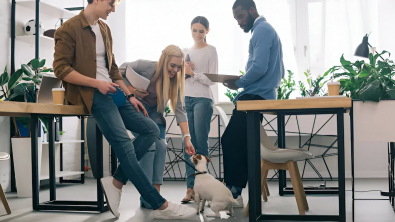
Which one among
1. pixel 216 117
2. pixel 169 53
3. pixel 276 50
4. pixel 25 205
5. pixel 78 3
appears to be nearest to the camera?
pixel 276 50

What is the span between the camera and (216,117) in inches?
170

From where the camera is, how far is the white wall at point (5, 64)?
3.78 m

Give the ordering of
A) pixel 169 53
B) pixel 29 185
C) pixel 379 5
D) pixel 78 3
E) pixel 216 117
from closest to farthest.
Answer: pixel 169 53 < pixel 29 185 < pixel 216 117 < pixel 379 5 < pixel 78 3

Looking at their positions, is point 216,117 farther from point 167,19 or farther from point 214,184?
point 214,184

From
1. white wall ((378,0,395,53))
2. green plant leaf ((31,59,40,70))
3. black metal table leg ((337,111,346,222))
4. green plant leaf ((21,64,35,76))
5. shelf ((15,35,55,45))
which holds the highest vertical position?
white wall ((378,0,395,53))

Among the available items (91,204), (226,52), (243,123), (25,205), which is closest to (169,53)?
(243,123)

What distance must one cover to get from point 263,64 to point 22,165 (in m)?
2.24

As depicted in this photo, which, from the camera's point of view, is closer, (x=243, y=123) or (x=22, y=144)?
(x=243, y=123)

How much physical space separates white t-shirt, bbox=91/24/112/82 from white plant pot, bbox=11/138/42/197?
59.9 inches

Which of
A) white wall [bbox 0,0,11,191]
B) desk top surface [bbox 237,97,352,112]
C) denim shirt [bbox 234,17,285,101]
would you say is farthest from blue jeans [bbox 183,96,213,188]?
white wall [bbox 0,0,11,191]

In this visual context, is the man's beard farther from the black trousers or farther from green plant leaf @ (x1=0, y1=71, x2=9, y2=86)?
green plant leaf @ (x1=0, y1=71, x2=9, y2=86)

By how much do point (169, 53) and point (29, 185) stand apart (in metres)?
1.76

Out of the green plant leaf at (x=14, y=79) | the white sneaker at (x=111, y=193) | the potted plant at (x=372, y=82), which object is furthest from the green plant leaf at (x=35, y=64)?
the potted plant at (x=372, y=82)

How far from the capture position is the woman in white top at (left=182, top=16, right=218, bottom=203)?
9.81 ft
